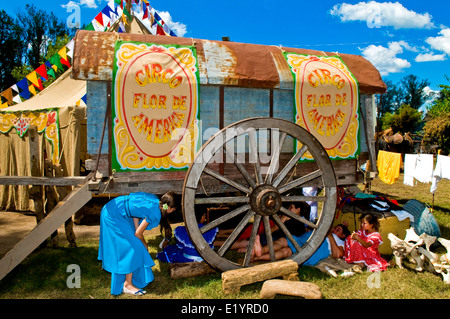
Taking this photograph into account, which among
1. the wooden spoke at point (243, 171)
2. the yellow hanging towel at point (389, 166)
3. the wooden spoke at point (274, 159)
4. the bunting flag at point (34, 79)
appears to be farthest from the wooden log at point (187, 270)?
the yellow hanging towel at point (389, 166)

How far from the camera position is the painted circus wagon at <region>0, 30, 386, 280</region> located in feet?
10.7

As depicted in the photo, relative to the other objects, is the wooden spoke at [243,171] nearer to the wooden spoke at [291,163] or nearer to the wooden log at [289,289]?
the wooden spoke at [291,163]

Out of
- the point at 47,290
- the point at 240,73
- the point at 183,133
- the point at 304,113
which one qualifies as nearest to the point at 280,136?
the point at 304,113

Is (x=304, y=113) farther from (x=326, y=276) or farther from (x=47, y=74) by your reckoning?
(x=47, y=74)

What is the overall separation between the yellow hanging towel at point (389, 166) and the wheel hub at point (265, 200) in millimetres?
6203

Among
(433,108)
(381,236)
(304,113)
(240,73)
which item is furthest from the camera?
(433,108)

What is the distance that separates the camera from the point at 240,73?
355cm

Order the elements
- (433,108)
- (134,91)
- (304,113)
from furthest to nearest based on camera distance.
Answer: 1. (433,108)
2. (304,113)
3. (134,91)

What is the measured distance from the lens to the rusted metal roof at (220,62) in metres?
3.21

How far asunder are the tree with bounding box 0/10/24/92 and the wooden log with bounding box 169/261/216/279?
24699 millimetres

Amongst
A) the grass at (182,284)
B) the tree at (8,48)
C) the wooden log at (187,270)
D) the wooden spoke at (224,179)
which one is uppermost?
the tree at (8,48)

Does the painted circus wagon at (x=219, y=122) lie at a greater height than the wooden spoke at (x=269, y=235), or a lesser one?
greater

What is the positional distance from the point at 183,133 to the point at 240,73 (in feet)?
3.05

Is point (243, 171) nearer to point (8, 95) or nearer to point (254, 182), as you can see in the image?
point (254, 182)
